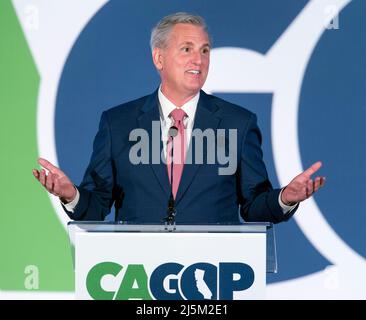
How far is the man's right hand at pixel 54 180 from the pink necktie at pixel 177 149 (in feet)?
2.16

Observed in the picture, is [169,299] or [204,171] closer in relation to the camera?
[169,299]

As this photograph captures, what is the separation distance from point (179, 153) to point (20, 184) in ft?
3.95

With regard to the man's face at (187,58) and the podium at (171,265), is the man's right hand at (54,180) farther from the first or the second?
the man's face at (187,58)

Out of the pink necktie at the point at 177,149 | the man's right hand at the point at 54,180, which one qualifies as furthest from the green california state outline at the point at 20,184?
the man's right hand at the point at 54,180

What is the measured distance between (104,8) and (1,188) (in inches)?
42.8

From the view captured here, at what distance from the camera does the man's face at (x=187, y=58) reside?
436cm

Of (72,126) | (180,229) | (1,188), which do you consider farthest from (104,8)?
(180,229)

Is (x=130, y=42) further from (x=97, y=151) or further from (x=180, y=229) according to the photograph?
(x=180, y=229)

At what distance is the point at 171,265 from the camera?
3316mm

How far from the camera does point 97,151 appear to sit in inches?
171

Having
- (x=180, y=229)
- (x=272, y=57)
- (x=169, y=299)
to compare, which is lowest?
(x=169, y=299)

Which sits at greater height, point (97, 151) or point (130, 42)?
point (130, 42)

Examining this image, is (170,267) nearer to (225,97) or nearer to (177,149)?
(177,149)

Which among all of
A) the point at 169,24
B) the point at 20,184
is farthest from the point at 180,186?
the point at 20,184
